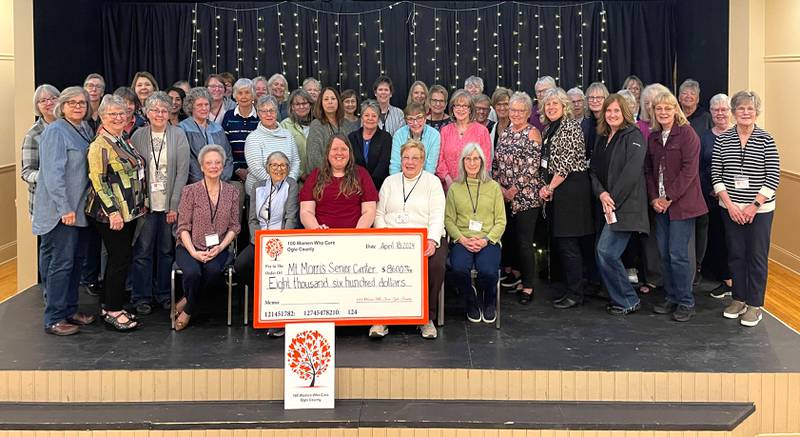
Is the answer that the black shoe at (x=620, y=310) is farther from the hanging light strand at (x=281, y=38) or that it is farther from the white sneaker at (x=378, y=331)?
the hanging light strand at (x=281, y=38)

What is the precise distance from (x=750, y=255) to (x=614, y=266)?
73 cm

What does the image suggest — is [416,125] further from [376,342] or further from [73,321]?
[73,321]

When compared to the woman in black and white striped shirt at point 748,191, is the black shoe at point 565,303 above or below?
below

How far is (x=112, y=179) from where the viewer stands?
14.0 feet

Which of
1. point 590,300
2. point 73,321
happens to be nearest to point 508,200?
point 590,300

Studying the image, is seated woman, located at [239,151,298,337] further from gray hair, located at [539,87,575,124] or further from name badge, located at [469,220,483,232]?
gray hair, located at [539,87,575,124]

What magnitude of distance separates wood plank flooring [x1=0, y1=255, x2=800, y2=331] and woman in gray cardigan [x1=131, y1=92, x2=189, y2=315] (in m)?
1.77

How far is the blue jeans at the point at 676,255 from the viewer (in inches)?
178

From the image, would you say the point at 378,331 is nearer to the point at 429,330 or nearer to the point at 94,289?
the point at 429,330

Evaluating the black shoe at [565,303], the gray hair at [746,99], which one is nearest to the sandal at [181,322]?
the black shoe at [565,303]

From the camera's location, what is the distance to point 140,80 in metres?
5.23

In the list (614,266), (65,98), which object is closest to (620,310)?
(614,266)

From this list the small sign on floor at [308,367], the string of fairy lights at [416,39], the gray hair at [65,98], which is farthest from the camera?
the string of fairy lights at [416,39]

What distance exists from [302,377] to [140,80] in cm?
263
